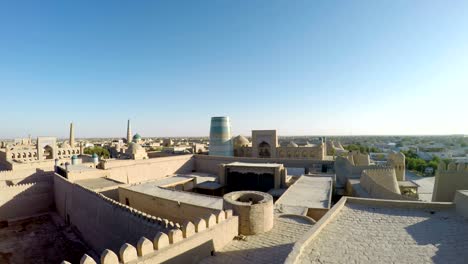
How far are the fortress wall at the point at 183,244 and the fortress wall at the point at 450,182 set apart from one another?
10.9 metres

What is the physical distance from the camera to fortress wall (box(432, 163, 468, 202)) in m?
11.4

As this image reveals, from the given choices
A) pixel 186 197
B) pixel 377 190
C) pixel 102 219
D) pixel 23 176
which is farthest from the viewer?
pixel 23 176

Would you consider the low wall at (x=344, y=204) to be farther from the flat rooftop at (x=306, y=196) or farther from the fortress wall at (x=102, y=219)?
the fortress wall at (x=102, y=219)

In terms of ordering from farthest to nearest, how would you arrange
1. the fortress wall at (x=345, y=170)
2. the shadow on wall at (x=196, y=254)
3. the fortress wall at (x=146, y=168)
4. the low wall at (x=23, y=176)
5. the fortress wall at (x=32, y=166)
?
the fortress wall at (x=32, y=166) → the fortress wall at (x=146, y=168) → the fortress wall at (x=345, y=170) → the low wall at (x=23, y=176) → the shadow on wall at (x=196, y=254)

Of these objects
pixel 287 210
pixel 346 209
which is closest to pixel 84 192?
pixel 287 210

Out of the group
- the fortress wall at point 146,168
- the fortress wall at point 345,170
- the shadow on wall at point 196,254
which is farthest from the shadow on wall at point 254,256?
the fortress wall at point 146,168

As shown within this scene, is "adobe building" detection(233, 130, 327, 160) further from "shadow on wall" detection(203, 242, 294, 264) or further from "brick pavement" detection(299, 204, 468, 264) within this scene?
"shadow on wall" detection(203, 242, 294, 264)

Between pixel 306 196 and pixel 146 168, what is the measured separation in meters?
15.9

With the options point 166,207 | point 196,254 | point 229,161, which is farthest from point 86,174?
point 196,254

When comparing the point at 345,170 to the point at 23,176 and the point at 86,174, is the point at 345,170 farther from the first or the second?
the point at 23,176

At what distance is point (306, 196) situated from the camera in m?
12.3

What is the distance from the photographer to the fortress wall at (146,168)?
20.2 metres

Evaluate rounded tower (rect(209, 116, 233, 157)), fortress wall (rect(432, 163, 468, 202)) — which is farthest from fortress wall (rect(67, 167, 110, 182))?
fortress wall (rect(432, 163, 468, 202))

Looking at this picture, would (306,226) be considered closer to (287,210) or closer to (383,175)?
(287,210)
